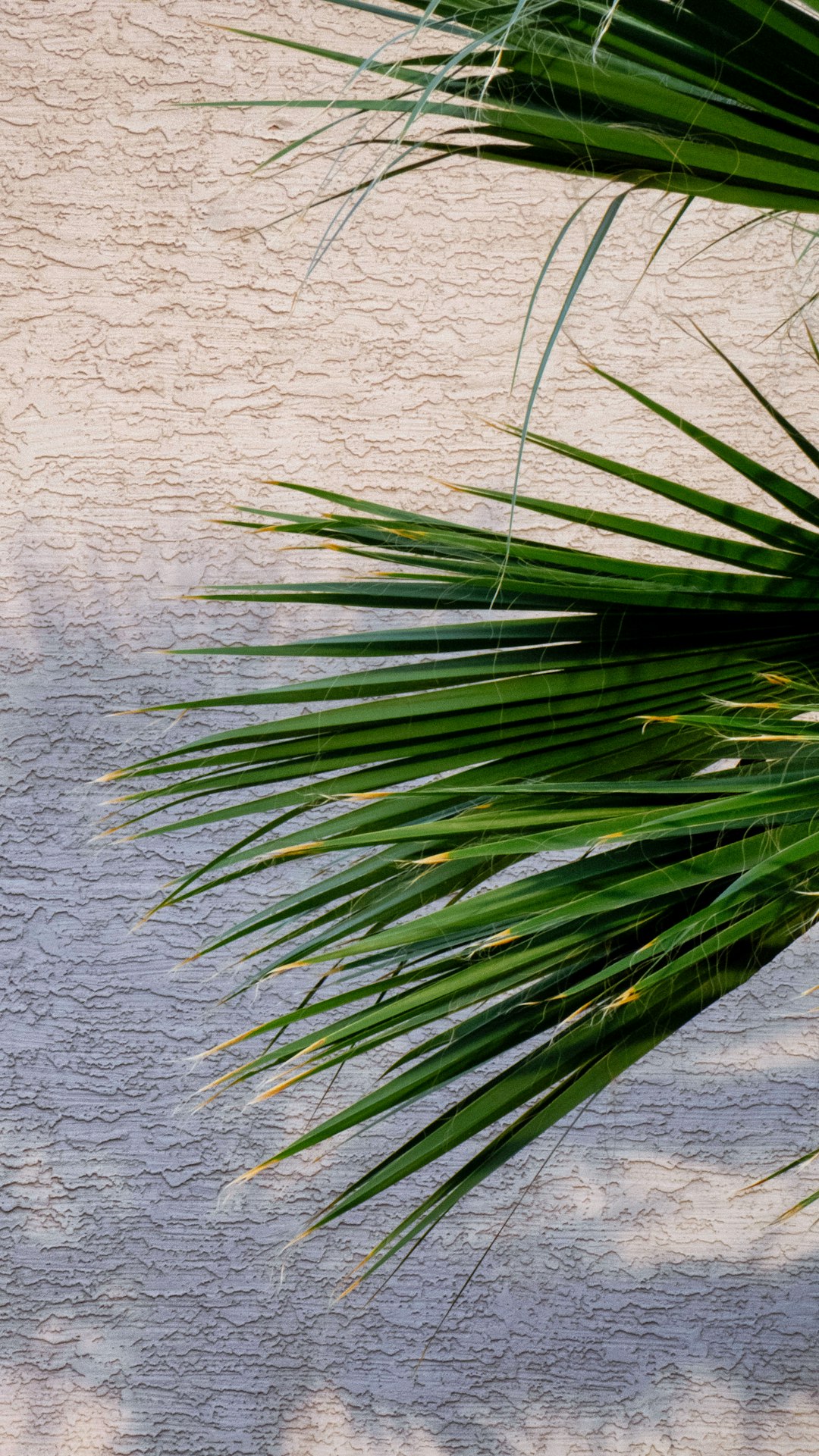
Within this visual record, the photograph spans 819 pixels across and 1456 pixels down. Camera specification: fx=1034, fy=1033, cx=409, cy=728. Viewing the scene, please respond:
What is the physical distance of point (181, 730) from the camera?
304 cm

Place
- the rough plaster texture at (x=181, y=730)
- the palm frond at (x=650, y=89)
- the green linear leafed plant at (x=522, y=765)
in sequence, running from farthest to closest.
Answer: the rough plaster texture at (x=181, y=730)
the green linear leafed plant at (x=522, y=765)
the palm frond at (x=650, y=89)

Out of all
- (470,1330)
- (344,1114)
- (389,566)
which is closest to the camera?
(344,1114)

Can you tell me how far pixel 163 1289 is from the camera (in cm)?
297

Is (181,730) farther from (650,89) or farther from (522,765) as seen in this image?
(650,89)

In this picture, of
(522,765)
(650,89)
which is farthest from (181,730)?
(650,89)

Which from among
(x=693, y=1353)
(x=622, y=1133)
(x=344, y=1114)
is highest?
(x=344, y=1114)

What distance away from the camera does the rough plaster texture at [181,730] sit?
9.72 feet

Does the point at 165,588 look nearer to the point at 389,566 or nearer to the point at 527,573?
the point at 389,566

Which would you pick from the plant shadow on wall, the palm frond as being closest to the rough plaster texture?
the plant shadow on wall

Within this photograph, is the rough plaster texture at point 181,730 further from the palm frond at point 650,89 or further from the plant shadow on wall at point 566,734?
the palm frond at point 650,89

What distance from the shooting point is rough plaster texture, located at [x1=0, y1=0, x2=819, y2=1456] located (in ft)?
9.72

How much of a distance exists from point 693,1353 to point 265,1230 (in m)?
1.28

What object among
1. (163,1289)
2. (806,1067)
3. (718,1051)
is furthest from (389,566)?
(163,1289)

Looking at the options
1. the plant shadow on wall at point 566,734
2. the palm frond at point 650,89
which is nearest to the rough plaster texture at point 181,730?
the plant shadow on wall at point 566,734
